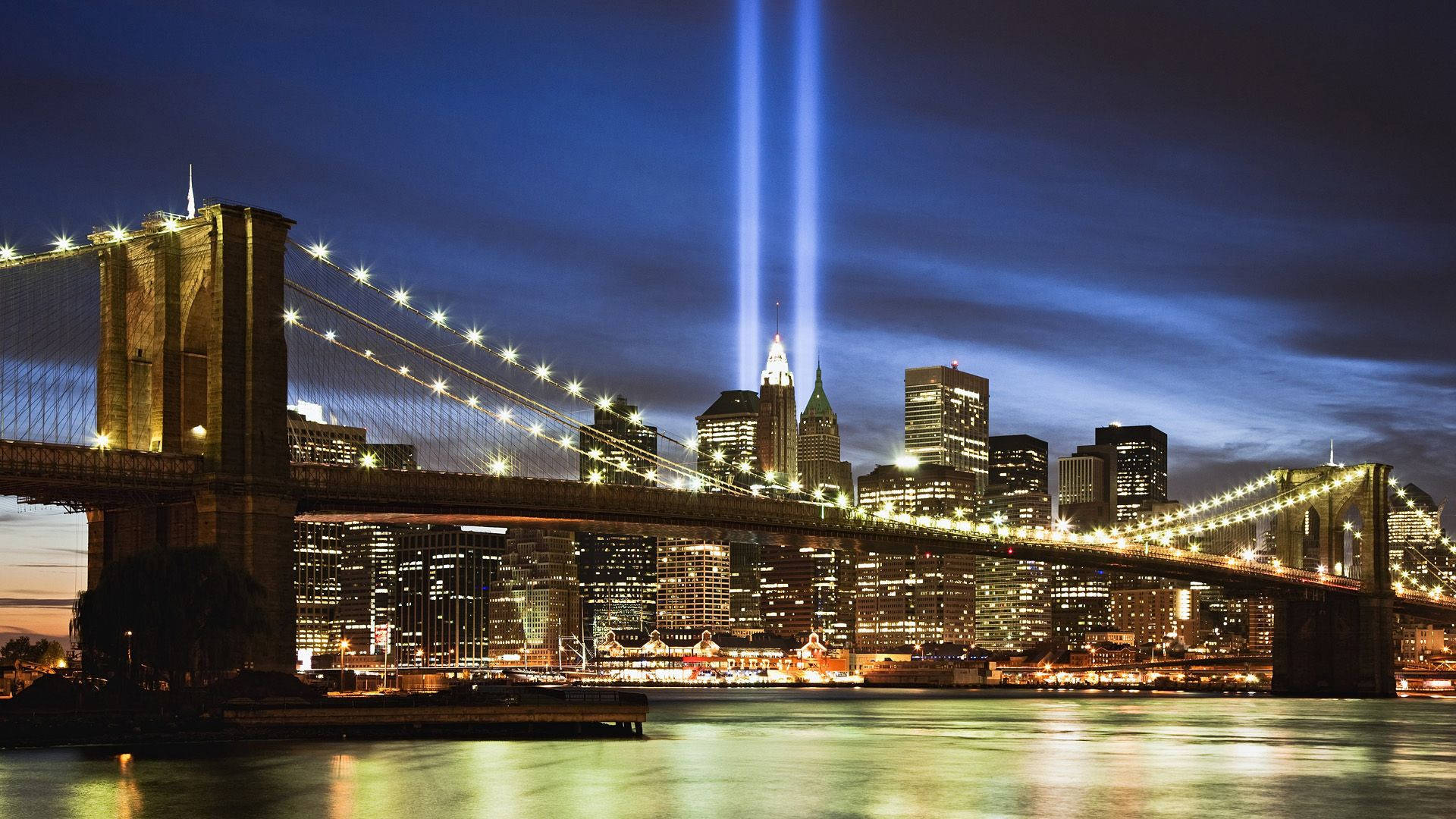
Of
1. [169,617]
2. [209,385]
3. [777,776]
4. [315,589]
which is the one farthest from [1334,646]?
[169,617]

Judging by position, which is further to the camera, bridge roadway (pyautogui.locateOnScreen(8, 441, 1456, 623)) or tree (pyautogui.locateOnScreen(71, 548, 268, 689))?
bridge roadway (pyautogui.locateOnScreen(8, 441, 1456, 623))

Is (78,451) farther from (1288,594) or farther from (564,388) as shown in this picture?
(1288,594)

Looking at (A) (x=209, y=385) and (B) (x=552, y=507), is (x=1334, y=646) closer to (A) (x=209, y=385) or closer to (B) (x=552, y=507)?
(B) (x=552, y=507)

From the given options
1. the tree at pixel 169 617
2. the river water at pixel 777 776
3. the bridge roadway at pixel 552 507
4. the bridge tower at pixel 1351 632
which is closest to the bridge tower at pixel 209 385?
the bridge roadway at pixel 552 507

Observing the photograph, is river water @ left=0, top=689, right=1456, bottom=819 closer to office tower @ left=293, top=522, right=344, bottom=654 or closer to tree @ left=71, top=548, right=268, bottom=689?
tree @ left=71, top=548, right=268, bottom=689

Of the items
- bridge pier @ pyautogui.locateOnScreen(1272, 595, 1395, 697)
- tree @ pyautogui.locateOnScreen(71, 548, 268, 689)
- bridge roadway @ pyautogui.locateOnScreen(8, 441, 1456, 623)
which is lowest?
bridge pier @ pyautogui.locateOnScreen(1272, 595, 1395, 697)

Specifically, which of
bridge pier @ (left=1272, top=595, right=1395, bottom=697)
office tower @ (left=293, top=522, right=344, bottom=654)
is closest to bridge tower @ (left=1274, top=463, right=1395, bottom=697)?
bridge pier @ (left=1272, top=595, right=1395, bottom=697)

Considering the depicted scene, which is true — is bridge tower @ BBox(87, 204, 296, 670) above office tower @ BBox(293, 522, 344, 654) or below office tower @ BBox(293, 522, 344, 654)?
above

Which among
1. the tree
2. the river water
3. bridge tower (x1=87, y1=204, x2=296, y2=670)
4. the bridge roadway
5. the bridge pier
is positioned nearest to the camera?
the river water
